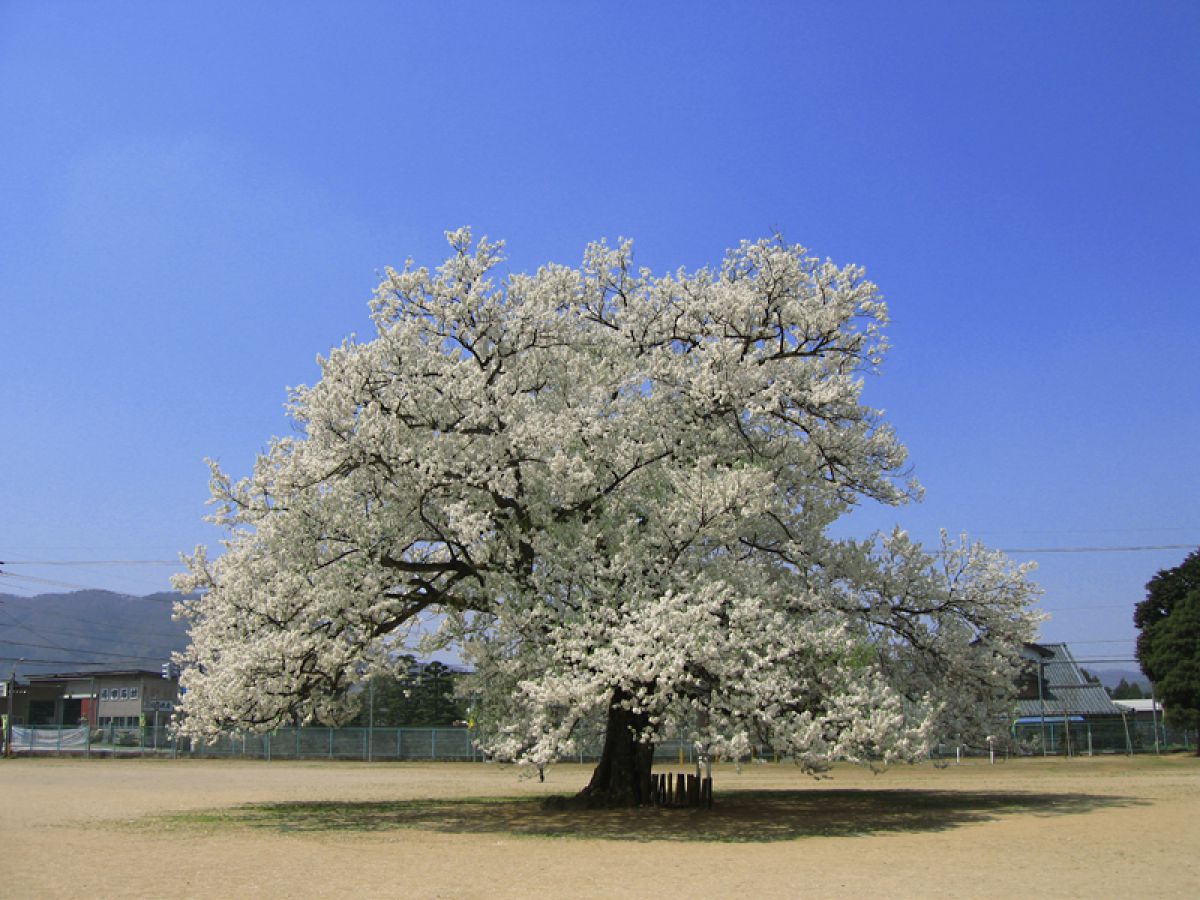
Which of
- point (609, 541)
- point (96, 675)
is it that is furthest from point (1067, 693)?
point (96, 675)

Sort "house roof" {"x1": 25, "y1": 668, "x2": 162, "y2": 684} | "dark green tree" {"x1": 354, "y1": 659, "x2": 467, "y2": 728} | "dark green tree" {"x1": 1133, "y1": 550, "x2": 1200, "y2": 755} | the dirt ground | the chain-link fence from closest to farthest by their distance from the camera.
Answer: the dirt ground → "dark green tree" {"x1": 1133, "y1": 550, "x2": 1200, "y2": 755} → the chain-link fence → "dark green tree" {"x1": 354, "y1": 659, "x2": 467, "y2": 728} → "house roof" {"x1": 25, "y1": 668, "x2": 162, "y2": 684}

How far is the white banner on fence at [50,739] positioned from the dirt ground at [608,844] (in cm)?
3061

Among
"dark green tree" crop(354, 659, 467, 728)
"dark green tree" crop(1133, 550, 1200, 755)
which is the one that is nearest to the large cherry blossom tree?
"dark green tree" crop(1133, 550, 1200, 755)

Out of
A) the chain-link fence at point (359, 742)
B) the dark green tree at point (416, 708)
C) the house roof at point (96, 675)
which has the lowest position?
the chain-link fence at point (359, 742)

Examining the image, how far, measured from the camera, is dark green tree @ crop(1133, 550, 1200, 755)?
4731cm

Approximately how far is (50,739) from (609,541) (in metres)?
50.5

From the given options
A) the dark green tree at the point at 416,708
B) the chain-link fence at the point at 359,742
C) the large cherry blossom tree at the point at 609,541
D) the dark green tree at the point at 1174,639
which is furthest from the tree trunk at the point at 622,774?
the dark green tree at the point at 416,708

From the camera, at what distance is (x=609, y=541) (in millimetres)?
19531

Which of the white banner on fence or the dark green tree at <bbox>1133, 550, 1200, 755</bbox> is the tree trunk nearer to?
the dark green tree at <bbox>1133, 550, 1200, 755</bbox>

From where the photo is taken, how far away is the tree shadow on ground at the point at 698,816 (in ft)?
56.9

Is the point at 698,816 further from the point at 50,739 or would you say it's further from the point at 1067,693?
the point at 1067,693

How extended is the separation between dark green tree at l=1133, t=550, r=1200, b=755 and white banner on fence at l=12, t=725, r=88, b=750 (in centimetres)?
5496

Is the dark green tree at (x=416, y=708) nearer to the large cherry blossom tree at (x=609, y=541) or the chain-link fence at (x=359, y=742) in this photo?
the chain-link fence at (x=359, y=742)

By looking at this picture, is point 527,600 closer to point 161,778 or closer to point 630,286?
point 630,286
